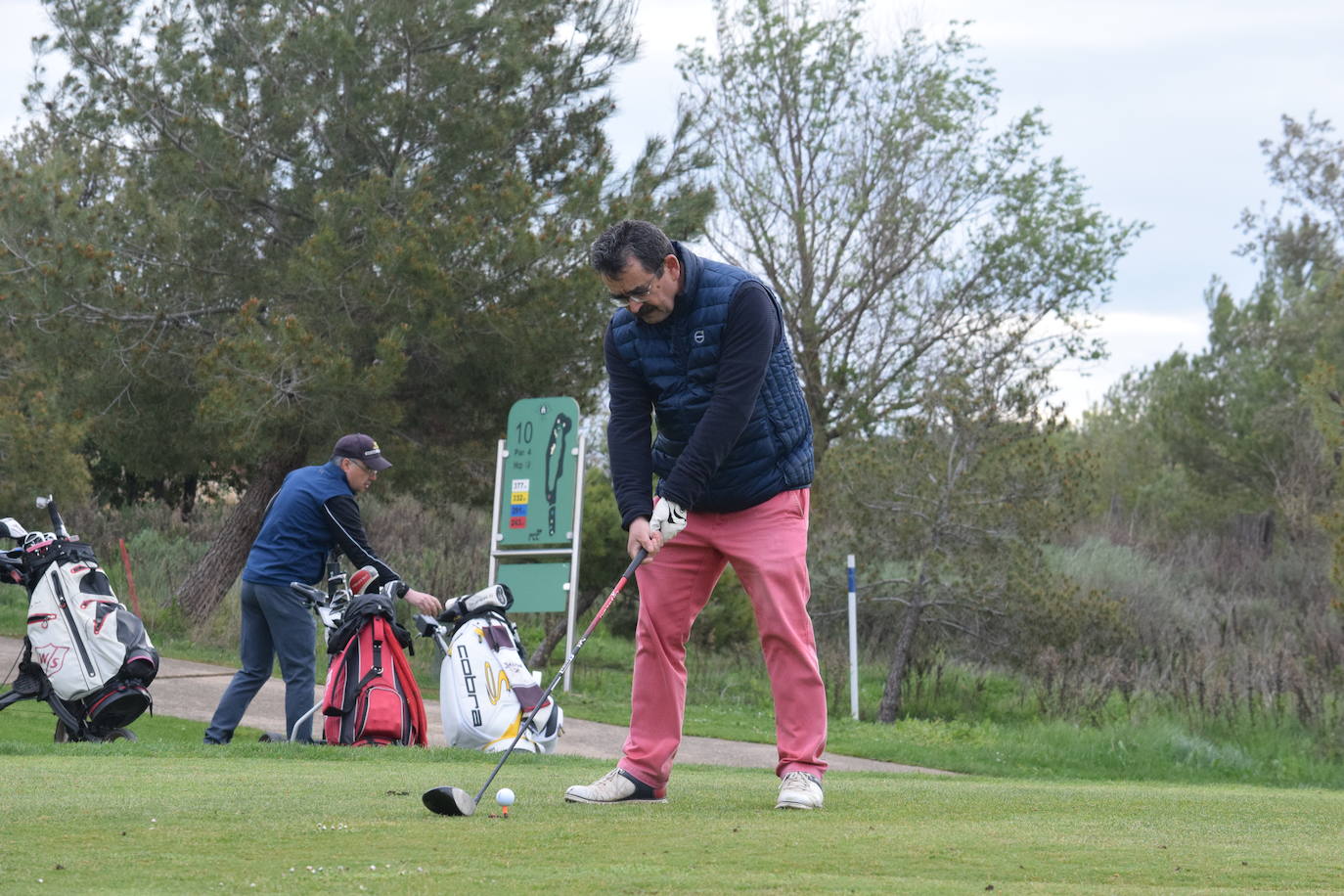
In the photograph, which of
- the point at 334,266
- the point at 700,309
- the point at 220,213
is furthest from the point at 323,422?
the point at 700,309

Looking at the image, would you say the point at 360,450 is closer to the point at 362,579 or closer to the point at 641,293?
the point at 362,579

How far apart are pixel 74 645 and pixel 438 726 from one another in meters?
3.75

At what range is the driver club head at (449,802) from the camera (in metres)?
4.73

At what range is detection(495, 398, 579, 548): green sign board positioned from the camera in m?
15.5

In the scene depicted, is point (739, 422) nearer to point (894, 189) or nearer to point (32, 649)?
point (32, 649)

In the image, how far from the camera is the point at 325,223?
17.7 meters

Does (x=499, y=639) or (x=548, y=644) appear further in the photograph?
(x=548, y=644)

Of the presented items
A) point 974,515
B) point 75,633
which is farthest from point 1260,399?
point 75,633

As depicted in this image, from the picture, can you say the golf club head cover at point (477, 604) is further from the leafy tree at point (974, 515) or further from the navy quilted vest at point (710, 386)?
the leafy tree at point (974, 515)

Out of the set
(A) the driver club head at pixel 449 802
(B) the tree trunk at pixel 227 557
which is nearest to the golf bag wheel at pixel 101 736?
(A) the driver club head at pixel 449 802

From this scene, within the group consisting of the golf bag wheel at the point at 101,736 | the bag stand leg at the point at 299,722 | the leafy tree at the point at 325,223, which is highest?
the leafy tree at the point at 325,223

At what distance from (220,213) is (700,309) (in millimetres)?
14078

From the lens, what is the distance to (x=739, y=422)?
532cm

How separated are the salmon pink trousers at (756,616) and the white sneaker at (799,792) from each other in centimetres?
7
